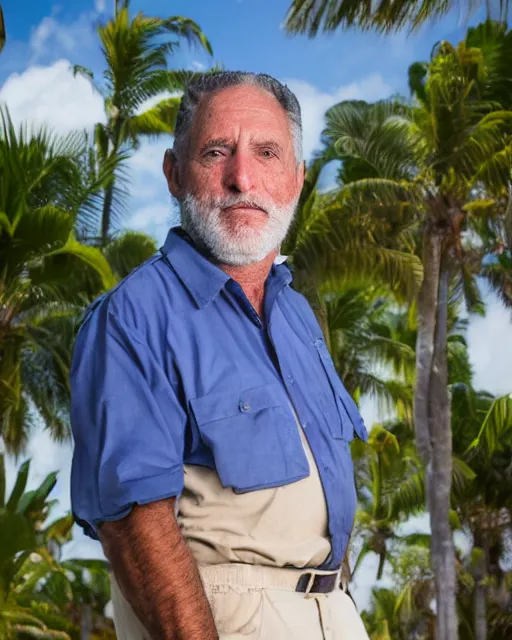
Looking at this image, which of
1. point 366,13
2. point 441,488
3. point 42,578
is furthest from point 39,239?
point 42,578

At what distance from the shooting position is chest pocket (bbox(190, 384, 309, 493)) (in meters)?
2.06

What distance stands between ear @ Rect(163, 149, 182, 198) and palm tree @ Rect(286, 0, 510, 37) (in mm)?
9326

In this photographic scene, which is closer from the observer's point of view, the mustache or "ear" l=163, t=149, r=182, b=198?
the mustache

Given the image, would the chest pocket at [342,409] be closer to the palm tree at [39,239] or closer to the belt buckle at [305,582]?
the belt buckle at [305,582]

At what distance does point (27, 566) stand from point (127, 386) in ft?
83.3

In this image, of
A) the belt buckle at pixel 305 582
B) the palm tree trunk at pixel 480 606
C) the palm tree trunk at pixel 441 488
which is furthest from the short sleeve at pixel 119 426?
the palm tree trunk at pixel 480 606

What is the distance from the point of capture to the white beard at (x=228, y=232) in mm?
2361

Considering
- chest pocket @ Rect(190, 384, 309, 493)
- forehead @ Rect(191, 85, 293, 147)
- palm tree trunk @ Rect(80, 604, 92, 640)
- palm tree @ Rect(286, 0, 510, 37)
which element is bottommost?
chest pocket @ Rect(190, 384, 309, 493)

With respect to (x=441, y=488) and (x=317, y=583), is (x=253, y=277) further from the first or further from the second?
(x=441, y=488)

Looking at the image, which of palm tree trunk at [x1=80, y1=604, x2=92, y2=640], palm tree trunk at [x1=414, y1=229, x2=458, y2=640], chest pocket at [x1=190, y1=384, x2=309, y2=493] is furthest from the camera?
palm tree trunk at [x1=80, y1=604, x2=92, y2=640]

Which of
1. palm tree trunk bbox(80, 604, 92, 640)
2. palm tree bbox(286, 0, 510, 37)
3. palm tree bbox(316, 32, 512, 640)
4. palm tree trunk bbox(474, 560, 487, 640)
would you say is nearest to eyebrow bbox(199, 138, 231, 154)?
palm tree bbox(286, 0, 510, 37)

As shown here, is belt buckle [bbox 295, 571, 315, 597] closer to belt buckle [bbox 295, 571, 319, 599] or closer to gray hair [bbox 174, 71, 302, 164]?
belt buckle [bbox 295, 571, 319, 599]

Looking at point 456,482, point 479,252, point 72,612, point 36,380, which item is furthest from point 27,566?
point 479,252

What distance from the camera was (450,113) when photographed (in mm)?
20812
